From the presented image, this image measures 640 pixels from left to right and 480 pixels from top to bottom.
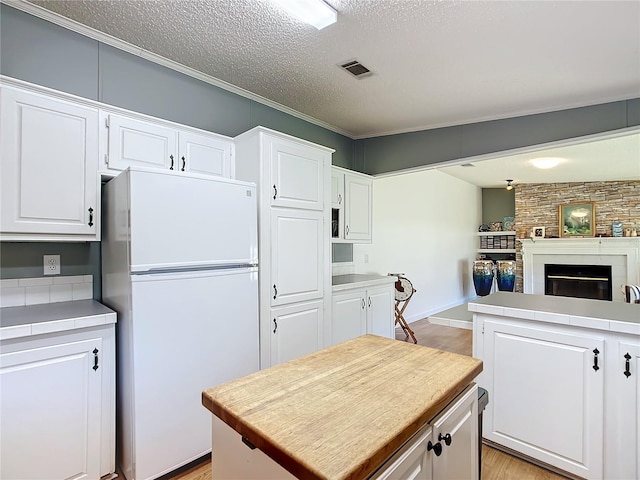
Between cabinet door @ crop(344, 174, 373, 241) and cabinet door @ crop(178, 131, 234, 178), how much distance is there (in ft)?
4.55

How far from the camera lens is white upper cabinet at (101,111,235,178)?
2.07 m

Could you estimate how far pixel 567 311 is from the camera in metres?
1.90

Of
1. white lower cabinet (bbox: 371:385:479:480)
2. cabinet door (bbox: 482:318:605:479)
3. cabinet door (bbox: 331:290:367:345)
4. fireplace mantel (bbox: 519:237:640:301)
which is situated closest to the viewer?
white lower cabinet (bbox: 371:385:479:480)

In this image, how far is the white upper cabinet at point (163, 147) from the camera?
2.07 metres

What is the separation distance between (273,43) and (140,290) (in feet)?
5.62

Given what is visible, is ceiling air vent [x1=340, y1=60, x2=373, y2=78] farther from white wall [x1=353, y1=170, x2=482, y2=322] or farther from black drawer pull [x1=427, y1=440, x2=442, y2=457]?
black drawer pull [x1=427, y1=440, x2=442, y2=457]

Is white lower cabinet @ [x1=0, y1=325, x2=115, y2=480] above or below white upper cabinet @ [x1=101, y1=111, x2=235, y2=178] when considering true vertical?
below

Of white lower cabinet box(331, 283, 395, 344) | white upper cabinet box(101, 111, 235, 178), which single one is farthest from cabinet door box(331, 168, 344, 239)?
white upper cabinet box(101, 111, 235, 178)

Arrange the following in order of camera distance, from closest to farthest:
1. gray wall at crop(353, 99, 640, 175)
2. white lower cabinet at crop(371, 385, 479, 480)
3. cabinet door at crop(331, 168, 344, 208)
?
white lower cabinet at crop(371, 385, 479, 480) < gray wall at crop(353, 99, 640, 175) < cabinet door at crop(331, 168, 344, 208)

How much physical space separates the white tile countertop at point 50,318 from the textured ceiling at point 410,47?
5.46ft

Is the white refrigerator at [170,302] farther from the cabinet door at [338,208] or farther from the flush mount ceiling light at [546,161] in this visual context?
the flush mount ceiling light at [546,161]

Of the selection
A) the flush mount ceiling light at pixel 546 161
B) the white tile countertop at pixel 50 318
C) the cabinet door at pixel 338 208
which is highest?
the flush mount ceiling light at pixel 546 161

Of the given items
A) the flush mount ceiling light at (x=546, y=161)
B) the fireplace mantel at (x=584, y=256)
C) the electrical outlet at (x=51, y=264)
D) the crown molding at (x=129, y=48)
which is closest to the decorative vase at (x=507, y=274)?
the fireplace mantel at (x=584, y=256)

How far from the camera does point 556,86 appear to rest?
8.66 ft
